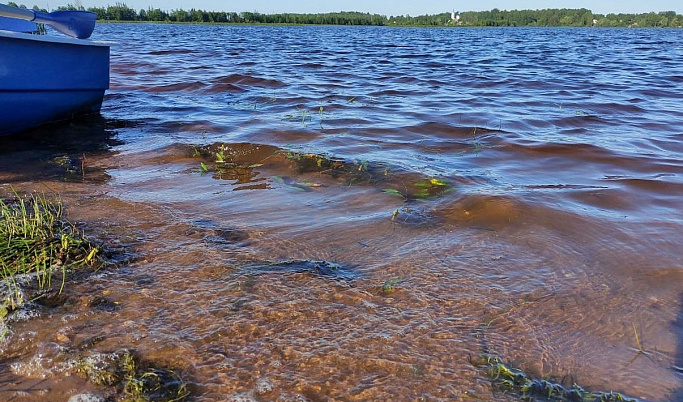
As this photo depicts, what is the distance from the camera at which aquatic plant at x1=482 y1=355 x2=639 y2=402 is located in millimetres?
1980

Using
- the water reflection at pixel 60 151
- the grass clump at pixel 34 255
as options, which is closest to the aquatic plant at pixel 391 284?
the grass clump at pixel 34 255

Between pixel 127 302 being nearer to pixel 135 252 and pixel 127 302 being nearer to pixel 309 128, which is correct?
pixel 135 252

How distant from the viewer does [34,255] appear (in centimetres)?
275

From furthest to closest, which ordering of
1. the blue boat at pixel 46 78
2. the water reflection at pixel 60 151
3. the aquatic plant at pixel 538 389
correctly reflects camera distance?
1. the blue boat at pixel 46 78
2. the water reflection at pixel 60 151
3. the aquatic plant at pixel 538 389

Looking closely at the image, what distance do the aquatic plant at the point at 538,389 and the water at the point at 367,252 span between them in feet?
0.22

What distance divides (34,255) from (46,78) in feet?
12.4

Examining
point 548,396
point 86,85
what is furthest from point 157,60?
point 548,396

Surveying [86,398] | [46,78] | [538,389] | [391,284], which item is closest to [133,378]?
[86,398]

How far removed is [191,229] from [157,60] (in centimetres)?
1436

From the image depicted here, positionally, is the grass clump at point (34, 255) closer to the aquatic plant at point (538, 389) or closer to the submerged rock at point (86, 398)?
the submerged rock at point (86, 398)

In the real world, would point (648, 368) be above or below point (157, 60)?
below

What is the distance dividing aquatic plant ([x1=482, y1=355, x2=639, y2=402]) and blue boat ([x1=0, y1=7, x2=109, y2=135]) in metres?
5.04

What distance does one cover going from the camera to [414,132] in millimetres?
6566

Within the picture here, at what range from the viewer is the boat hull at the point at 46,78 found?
520 centimetres
